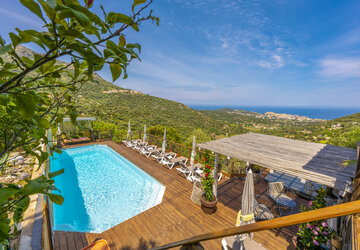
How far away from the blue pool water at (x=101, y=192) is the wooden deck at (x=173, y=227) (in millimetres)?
845

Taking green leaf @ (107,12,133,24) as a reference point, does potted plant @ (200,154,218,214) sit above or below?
below

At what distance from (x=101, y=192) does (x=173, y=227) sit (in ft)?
14.8

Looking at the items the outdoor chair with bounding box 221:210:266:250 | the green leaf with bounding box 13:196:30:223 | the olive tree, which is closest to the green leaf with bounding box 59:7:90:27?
the olive tree

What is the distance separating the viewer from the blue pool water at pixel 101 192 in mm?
5551

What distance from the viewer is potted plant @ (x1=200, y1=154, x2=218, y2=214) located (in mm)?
4812

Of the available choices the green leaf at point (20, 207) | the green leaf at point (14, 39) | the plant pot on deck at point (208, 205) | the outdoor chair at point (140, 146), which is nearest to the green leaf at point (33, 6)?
the green leaf at point (14, 39)

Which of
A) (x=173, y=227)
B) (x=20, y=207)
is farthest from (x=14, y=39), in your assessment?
(x=173, y=227)

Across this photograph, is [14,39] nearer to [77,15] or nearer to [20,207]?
[77,15]

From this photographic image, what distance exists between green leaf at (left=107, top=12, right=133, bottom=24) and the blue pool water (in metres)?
6.13

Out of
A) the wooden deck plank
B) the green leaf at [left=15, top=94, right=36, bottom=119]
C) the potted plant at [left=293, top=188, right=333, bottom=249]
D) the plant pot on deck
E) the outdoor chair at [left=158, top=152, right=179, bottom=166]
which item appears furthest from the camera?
the outdoor chair at [left=158, top=152, right=179, bottom=166]

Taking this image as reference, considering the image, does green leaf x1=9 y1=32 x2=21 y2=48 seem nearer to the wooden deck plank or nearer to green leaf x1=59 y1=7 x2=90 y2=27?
green leaf x1=59 y1=7 x2=90 y2=27

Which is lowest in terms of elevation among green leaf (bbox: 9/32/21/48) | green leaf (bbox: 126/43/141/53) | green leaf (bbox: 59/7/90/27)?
green leaf (bbox: 9/32/21/48)

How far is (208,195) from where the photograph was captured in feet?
16.1

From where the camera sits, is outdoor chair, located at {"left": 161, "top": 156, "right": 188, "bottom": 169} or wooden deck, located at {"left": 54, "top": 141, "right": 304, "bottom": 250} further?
outdoor chair, located at {"left": 161, "top": 156, "right": 188, "bottom": 169}
